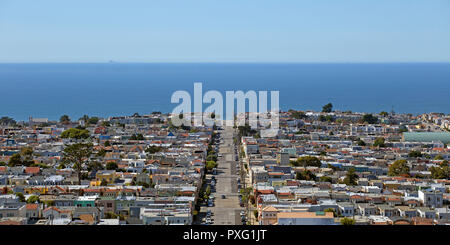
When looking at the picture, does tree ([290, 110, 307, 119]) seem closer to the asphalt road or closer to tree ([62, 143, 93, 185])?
the asphalt road

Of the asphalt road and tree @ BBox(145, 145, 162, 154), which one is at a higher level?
tree @ BBox(145, 145, 162, 154)

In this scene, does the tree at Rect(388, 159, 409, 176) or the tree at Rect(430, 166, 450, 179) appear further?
the tree at Rect(388, 159, 409, 176)

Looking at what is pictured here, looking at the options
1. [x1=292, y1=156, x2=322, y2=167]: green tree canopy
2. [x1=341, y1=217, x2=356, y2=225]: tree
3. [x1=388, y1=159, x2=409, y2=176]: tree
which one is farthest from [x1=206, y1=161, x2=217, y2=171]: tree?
[x1=341, y1=217, x2=356, y2=225]: tree

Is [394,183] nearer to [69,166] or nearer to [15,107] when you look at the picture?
[69,166]

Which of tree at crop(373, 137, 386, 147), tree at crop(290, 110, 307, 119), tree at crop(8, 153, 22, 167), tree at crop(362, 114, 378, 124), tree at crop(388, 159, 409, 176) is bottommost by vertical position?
tree at crop(388, 159, 409, 176)

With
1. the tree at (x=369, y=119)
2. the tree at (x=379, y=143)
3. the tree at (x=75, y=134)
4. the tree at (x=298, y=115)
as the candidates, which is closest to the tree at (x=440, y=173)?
the tree at (x=379, y=143)

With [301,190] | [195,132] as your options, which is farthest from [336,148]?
[301,190]

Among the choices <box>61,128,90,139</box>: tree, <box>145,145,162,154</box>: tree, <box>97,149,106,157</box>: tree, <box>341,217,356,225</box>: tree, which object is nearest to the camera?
<box>341,217,356,225</box>: tree

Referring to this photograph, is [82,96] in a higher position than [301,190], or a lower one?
higher
